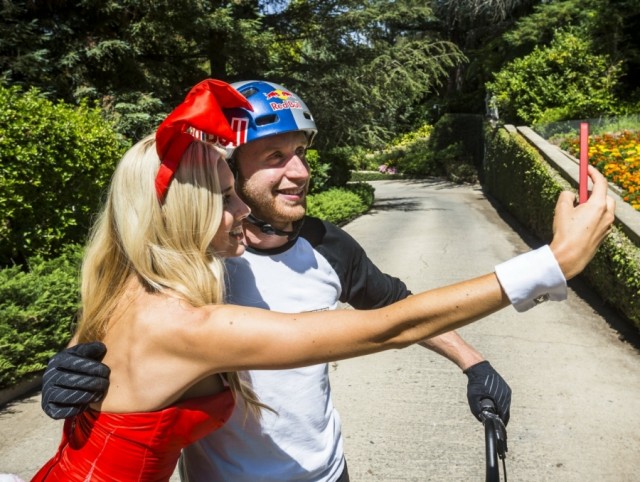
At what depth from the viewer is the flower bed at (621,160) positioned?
32.8 ft

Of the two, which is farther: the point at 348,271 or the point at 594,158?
the point at 594,158

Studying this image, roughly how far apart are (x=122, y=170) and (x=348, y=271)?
40.1 inches

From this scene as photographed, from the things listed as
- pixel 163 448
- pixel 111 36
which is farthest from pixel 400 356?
pixel 111 36

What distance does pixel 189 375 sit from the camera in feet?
5.38

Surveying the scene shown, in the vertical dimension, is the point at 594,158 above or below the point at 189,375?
below

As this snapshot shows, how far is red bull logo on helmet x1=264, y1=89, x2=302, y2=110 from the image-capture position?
244 cm

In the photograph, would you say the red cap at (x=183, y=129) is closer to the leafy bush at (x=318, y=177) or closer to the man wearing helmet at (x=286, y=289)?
the man wearing helmet at (x=286, y=289)

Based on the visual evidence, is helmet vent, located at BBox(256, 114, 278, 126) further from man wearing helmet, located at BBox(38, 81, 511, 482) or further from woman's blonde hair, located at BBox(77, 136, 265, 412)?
woman's blonde hair, located at BBox(77, 136, 265, 412)

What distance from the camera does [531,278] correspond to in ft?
4.73

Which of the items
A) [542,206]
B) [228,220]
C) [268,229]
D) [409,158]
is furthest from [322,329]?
[409,158]

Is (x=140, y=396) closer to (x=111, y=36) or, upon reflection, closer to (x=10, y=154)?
(x=10, y=154)

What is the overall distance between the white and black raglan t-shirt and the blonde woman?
28cm

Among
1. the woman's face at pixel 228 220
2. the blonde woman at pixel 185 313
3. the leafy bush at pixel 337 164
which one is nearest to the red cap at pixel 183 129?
the blonde woman at pixel 185 313

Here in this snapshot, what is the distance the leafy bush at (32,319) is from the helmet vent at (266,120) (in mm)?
4368
